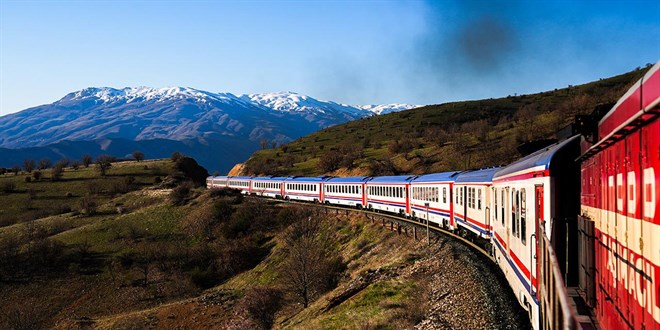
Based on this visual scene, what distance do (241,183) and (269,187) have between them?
13919 mm

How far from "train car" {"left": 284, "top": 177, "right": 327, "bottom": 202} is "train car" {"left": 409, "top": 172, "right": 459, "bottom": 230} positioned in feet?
79.6

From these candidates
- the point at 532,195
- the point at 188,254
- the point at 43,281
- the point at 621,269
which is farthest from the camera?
the point at 188,254

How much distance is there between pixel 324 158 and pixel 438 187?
2996 inches

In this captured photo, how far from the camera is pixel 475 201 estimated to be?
74.8 ft

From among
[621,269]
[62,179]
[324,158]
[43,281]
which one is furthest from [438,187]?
[62,179]

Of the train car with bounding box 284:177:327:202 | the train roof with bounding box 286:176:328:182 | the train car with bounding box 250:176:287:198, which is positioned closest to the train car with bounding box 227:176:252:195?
the train car with bounding box 250:176:287:198

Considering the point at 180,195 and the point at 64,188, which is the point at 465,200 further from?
the point at 64,188

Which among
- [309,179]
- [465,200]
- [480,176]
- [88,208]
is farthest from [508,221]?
[88,208]

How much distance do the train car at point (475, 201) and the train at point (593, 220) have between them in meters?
2.08

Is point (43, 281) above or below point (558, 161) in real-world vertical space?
below

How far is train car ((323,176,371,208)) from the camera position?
51562mm

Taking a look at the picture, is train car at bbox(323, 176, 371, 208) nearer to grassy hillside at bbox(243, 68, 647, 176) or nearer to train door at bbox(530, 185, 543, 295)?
grassy hillside at bbox(243, 68, 647, 176)

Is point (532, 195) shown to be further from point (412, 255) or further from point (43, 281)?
point (43, 281)

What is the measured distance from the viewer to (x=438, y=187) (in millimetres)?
31859
